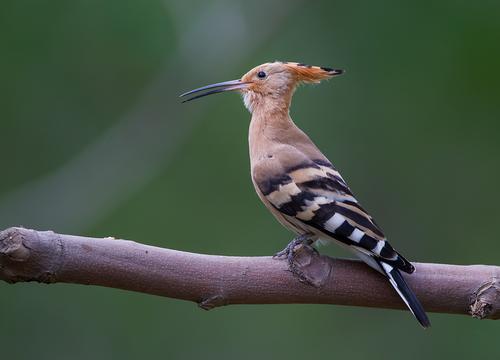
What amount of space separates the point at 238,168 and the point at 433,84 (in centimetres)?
113

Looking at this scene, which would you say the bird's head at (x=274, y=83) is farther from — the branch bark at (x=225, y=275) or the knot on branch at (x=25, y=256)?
the knot on branch at (x=25, y=256)

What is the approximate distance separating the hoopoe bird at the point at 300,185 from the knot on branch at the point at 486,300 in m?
0.13

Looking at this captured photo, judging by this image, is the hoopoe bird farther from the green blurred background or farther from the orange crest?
the green blurred background

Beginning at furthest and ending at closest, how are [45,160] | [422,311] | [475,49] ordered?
1. [45,160]
2. [475,49]
3. [422,311]

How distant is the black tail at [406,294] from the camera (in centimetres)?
223

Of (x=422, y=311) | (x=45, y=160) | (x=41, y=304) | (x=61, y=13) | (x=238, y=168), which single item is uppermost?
(x=61, y=13)

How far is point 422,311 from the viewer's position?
2236 millimetres

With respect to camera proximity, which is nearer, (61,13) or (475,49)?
(475,49)

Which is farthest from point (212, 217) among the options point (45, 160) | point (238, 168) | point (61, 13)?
point (61, 13)

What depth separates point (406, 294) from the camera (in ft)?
7.40

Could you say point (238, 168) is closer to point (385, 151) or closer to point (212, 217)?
point (212, 217)

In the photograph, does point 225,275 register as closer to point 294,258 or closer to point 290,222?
point 294,258

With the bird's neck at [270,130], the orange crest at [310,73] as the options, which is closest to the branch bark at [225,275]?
the bird's neck at [270,130]

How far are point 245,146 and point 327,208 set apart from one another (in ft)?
9.40
